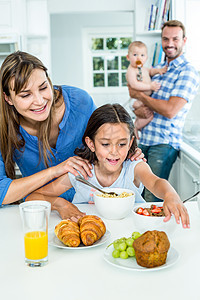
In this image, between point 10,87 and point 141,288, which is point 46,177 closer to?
point 10,87

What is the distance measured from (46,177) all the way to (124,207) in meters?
0.27

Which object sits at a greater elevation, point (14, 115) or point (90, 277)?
point (14, 115)

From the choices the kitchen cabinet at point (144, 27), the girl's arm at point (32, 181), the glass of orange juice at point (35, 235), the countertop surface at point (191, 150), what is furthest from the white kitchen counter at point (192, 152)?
the glass of orange juice at point (35, 235)

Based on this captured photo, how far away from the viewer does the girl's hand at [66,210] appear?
0.95 m

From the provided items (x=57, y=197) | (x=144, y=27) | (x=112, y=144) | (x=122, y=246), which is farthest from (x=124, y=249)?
(x=144, y=27)

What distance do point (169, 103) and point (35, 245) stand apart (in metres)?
1.51

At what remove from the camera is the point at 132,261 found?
0.69 metres

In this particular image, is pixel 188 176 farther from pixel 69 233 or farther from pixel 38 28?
pixel 38 28

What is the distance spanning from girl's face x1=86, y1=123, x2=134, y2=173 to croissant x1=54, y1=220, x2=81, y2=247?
1.43ft

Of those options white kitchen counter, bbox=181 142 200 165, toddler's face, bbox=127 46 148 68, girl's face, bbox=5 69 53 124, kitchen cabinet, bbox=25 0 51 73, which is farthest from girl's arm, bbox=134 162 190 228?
kitchen cabinet, bbox=25 0 51 73

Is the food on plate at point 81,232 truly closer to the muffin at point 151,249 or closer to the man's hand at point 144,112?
the muffin at point 151,249

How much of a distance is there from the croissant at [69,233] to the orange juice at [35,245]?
0.19 feet

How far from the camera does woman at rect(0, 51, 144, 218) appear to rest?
1062 millimetres

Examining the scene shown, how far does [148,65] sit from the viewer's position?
299 centimetres
